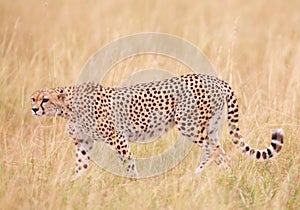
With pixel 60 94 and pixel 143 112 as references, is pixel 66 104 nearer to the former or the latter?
pixel 60 94

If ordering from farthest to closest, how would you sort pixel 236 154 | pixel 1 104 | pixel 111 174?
pixel 1 104 → pixel 236 154 → pixel 111 174

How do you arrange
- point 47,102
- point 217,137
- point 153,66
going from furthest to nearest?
point 153,66 < point 217,137 < point 47,102

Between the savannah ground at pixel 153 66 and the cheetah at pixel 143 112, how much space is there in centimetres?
17

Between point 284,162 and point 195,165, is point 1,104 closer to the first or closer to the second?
point 195,165

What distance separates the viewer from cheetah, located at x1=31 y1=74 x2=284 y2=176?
4750mm

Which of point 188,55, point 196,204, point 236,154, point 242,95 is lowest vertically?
point 196,204

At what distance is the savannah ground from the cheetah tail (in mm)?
93

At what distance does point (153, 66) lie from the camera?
259 inches

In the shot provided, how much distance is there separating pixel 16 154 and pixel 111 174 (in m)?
0.74

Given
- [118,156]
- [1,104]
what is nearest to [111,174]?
[118,156]

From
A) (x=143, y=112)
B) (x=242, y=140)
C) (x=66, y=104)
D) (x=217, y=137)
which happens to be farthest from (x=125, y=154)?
(x=242, y=140)

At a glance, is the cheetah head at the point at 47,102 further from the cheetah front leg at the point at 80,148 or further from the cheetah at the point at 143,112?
the cheetah front leg at the point at 80,148

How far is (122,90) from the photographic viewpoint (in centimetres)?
495

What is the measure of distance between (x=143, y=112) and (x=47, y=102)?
71 centimetres
